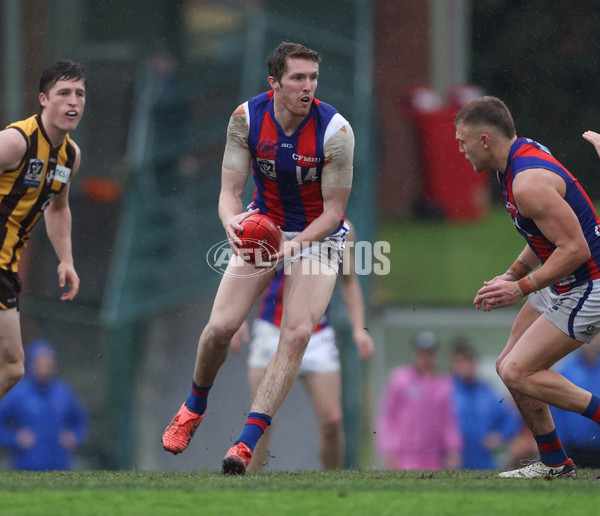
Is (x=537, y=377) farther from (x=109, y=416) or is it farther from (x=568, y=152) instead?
(x=109, y=416)

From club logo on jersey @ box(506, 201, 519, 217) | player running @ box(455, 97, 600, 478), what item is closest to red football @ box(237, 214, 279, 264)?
player running @ box(455, 97, 600, 478)

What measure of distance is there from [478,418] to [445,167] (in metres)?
4.41

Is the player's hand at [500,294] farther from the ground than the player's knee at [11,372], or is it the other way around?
the player's hand at [500,294]

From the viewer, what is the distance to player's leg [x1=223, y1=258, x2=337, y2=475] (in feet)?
18.3

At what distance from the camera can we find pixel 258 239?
19.1ft

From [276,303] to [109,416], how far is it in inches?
124

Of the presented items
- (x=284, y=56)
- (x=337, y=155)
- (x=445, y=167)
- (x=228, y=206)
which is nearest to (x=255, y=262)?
(x=228, y=206)

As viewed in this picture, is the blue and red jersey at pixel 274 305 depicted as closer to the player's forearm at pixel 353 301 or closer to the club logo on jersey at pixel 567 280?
the player's forearm at pixel 353 301

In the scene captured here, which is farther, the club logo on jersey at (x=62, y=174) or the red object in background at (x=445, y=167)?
the red object in background at (x=445, y=167)

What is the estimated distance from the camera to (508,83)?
12758mm

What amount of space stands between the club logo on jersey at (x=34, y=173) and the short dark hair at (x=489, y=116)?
2.55 metres

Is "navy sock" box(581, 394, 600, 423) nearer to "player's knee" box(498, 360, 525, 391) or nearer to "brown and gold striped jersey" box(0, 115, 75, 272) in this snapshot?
"player's knee" box(498, 360, 525, 391)

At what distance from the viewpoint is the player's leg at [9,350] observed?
6.23m

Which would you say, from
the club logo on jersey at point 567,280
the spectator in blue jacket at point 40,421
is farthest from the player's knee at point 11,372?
the club logo on jersey at point 567,280
